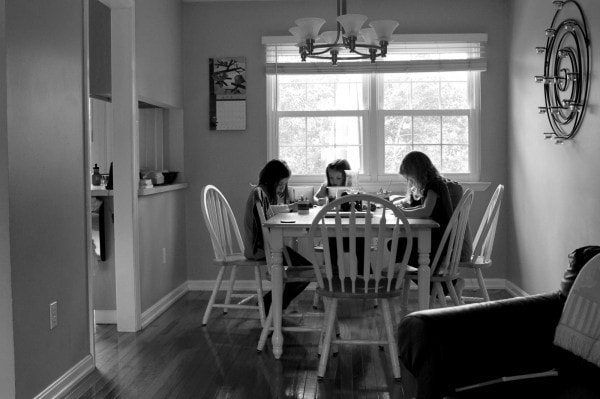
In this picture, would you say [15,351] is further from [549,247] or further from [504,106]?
[504,106]

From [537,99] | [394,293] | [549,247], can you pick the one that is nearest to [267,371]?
[394,293]

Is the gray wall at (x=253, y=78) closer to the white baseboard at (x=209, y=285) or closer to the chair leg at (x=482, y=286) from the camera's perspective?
the white baseboard at (x=209, y=285)

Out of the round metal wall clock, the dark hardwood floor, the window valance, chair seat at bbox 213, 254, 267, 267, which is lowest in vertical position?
the dark hardwood floor

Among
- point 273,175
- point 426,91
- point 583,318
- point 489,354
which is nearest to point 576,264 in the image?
point 583,318

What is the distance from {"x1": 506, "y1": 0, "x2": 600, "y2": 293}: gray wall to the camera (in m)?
3.84

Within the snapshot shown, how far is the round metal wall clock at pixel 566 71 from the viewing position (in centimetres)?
391

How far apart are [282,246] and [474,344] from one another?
1.57m

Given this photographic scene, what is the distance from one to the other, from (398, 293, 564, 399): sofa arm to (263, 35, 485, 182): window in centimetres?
349

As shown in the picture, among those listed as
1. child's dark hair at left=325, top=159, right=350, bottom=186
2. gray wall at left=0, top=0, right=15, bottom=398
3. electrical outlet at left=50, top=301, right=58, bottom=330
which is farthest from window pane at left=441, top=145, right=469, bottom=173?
gray wall at left=0, top=0, right=15, bottom=398

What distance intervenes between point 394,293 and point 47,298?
163 centimetres

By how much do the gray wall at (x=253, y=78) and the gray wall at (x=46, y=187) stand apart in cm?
242

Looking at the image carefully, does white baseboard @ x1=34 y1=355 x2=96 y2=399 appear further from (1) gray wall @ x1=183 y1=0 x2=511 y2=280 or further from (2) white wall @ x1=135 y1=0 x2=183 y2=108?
(1) gray wall @ x1=183 y1=0 x2=511 y2=280

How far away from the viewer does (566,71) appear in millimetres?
4141

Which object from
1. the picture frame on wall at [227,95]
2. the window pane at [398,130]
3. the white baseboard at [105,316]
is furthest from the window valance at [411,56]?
the white baseboard at [105,316]
